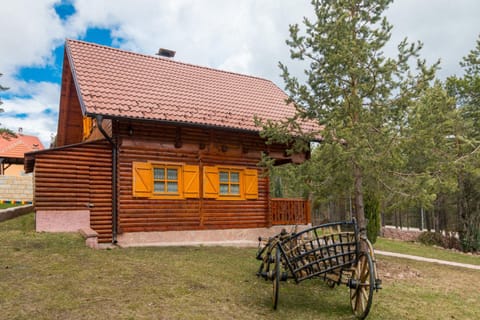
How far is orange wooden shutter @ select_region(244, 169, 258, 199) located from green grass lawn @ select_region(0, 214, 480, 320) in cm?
387

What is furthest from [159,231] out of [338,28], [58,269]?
[338,28]

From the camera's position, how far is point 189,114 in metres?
11.7

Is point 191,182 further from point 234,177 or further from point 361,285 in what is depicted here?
point 361,285

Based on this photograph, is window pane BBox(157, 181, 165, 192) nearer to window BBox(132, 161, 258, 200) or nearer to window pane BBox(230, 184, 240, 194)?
window BBox(132, 161, 258, 200)

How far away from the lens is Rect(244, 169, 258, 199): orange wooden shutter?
12727 millimetres

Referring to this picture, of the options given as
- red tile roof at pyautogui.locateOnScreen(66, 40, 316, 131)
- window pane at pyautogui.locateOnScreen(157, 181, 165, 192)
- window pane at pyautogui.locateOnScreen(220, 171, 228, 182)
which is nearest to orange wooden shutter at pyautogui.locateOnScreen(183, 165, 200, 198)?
window pane at pyautogui.locateOnScreen(157, 181, 165, 192)

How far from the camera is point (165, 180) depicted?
446 inches

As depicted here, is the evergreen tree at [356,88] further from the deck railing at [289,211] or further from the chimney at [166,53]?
the chimney at [166,53]

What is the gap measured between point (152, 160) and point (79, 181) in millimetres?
2006

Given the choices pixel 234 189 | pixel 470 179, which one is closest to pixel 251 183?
pixel 234 189

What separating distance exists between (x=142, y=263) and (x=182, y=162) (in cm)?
455

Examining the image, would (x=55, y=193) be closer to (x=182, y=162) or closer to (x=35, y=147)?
(x=182, y=162)

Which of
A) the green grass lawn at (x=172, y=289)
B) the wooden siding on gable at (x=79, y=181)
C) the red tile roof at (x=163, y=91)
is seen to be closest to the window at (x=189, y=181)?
the wooden siding on gable at (x=79, y=181)

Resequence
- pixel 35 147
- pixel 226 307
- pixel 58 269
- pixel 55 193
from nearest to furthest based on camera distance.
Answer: pixel 226 307 → pixel 58 269 → pixel 55 193 → pixel 35 147
